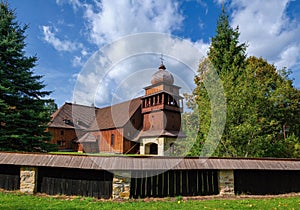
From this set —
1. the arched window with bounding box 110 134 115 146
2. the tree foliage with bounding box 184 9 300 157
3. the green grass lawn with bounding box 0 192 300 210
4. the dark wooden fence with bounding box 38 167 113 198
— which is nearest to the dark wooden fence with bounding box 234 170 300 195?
the green grass lawn with bounding box 0 192 300 210

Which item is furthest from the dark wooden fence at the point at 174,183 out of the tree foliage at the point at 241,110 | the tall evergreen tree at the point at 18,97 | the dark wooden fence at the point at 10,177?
the tall evergreen tree at the point at 18,97

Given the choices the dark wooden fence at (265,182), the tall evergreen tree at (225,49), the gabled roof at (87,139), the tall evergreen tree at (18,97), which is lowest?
the dark wooden fence at (265,182)

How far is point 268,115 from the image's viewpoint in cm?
1405

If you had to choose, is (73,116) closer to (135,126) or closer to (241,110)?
(135,126)

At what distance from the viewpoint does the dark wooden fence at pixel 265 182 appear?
8383mm

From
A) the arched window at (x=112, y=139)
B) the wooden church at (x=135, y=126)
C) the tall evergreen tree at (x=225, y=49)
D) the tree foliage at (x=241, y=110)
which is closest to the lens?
the tree foliage at (x=241, y=110)

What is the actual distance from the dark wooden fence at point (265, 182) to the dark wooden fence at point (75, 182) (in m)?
4.73

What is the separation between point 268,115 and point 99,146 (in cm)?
2201

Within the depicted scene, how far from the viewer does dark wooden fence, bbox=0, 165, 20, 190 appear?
7897mm

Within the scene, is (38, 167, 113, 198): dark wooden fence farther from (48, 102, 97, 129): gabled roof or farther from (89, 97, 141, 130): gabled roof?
(48, 102, 97, 129): gabled roof

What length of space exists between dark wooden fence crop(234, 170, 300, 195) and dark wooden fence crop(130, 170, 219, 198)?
0.99 m

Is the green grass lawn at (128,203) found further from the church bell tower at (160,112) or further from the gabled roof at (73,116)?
the gabled roof at (73,116)

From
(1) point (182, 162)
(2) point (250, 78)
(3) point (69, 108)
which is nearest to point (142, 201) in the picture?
(1) point (182, 162)

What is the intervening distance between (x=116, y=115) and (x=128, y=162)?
2352 centimetres
